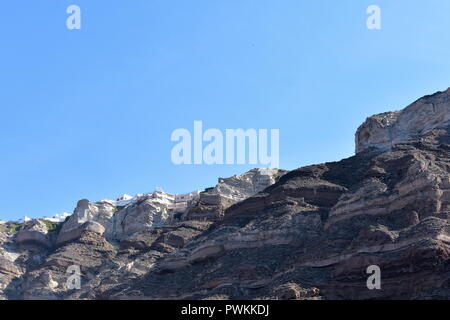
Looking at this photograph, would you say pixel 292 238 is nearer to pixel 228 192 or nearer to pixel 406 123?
pixel 406 123

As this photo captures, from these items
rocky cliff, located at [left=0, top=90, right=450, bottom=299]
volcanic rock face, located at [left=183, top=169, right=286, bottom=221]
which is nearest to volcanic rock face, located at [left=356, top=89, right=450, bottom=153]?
rocky cliff, located at [left=0, top=90, right=450, bottom=299]

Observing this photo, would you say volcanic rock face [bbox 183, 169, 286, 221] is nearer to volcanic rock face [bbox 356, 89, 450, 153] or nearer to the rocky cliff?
→ the rocky cliff

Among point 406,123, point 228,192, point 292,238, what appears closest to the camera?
point 292,238

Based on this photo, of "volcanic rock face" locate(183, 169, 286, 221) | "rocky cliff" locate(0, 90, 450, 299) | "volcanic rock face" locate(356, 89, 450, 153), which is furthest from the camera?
"volcanic rock face" locate(183, 169, 286, 221)

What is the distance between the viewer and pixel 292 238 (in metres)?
62.0

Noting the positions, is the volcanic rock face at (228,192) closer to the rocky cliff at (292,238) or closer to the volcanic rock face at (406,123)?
the rocky cliff at (292,238)

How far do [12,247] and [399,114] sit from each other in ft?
148

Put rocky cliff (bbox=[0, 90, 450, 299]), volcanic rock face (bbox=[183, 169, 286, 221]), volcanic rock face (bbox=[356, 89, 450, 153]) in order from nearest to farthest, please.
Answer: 1. rocky cliff (bbox=[0, 90, 450, 299])
2. volcanic rock face (bbox=[356, 89, 450, 153])
3. volcanic rock face (bbox=[183, 169, 286, 221])

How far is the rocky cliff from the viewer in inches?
2004

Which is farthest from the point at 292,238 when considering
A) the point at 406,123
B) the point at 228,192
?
the point at 228,192

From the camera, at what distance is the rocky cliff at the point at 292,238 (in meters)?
50.9

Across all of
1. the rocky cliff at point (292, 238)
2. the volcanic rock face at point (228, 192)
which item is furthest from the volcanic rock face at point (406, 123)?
the volcanic rock face at point (228, 192)
